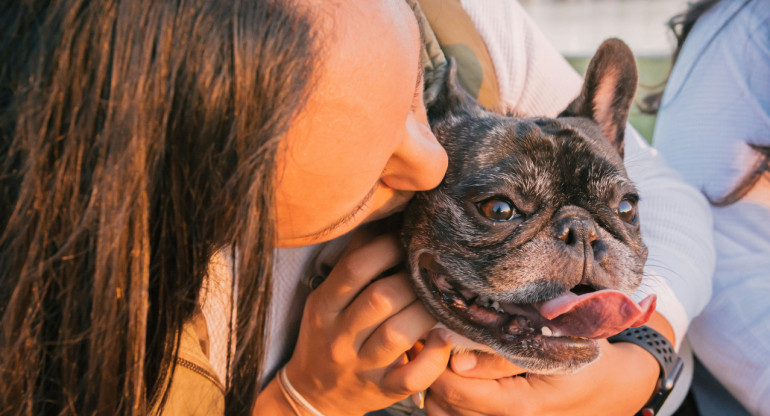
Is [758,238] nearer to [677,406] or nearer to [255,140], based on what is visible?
[677,406]

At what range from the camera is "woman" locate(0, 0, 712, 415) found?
67cm

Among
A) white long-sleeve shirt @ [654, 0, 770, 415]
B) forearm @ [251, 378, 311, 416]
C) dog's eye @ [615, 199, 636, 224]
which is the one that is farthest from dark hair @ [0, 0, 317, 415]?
white long-sleeve shirt @ [654, 0, 770, 415]

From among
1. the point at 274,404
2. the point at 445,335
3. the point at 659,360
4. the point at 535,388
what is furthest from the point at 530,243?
the point at 274,404

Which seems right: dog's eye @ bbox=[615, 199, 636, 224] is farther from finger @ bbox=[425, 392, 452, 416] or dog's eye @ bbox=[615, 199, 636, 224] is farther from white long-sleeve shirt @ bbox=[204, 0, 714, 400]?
finger @ bbox=[425, 392, 452, 416]

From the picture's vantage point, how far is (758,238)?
1.75 metres

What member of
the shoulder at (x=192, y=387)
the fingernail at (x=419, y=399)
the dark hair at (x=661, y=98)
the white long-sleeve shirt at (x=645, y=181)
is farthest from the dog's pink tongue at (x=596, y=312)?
the dark hair at (x=661, y=98)

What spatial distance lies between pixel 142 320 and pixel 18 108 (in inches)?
11.4

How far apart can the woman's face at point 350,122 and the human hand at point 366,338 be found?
28 cm

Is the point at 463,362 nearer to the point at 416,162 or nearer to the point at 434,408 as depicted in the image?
the point at 434,408

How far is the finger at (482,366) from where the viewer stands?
1238 millimetres

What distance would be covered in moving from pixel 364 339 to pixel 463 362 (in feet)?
0.70

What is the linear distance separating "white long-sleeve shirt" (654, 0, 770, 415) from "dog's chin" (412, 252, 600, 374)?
74cm

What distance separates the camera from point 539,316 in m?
1.08

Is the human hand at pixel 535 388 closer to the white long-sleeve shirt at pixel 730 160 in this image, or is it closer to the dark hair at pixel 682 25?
the white long-sleeve shirt at pixel 730 160
